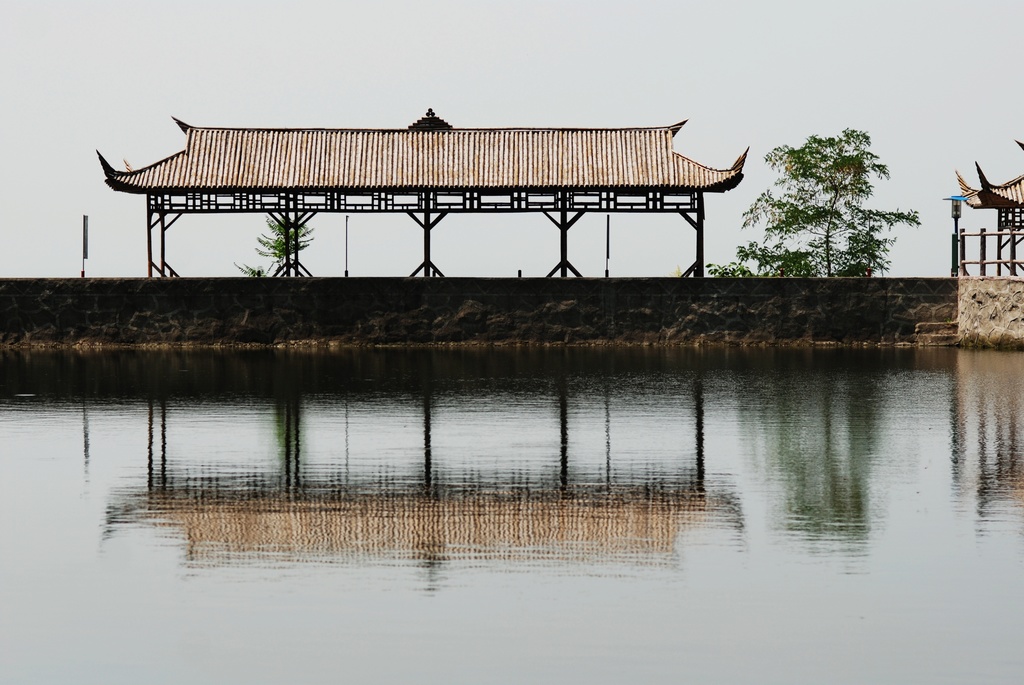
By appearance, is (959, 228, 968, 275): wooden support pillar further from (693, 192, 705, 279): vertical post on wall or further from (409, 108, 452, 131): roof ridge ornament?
(409, 108, 452, 131): roof ridge ornament

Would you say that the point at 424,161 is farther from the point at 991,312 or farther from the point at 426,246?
the point at 991,312

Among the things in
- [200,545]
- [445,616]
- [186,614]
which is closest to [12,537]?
[200,545]

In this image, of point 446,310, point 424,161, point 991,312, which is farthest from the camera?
point 424,161

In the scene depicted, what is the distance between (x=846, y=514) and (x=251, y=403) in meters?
10.5

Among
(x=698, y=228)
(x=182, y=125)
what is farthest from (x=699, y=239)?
(x=182, y=125)

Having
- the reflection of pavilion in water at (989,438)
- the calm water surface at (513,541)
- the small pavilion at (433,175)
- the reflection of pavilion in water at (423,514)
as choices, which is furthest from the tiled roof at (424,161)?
the reflection of pavilion in water at (423,514)

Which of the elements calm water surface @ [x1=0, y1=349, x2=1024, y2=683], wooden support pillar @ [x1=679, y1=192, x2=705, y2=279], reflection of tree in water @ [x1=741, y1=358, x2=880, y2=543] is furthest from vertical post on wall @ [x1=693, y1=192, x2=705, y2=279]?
calm water surface @ [x1=0, y1=349, x2=1024, y2=683]

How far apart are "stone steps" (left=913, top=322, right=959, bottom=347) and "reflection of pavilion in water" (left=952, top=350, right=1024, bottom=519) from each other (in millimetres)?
9193

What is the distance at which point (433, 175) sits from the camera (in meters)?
36.9

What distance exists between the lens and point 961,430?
53.9 ft

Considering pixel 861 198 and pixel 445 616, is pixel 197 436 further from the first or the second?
pixel 861 198

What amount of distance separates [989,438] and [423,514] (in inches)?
273

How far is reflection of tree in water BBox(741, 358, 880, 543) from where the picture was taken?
10.9 meters

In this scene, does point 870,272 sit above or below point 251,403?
A: above
